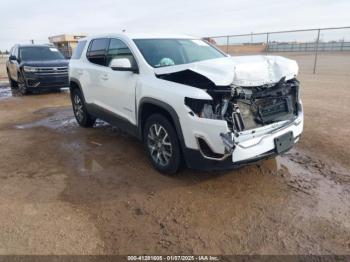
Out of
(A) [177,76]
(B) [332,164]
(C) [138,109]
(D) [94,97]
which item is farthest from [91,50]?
(B) [332,164]

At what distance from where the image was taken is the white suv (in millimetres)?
3262

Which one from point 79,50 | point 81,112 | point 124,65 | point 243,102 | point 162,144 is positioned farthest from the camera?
point 81,112

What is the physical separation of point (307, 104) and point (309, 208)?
5.42m

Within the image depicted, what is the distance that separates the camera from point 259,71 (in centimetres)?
343

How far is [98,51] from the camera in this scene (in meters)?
5.46

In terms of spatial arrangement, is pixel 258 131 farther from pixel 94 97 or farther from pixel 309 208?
pixel 94 97

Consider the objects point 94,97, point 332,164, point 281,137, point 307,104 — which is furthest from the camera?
point 307,104

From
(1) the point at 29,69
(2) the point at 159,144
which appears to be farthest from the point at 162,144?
(1) the point at 29,69

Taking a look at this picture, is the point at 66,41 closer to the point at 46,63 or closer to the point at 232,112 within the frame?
the point at 46,63

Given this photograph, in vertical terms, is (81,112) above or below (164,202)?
above

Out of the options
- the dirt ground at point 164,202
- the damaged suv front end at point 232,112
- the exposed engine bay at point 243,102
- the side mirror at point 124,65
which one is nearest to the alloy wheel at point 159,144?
the dirt ground at point 164,202

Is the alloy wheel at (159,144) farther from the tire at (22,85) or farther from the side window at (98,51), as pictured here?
the tire at (22,85)

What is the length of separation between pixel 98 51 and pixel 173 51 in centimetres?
157

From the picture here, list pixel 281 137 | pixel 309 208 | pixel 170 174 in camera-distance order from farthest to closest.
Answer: pixel 170 174, pixel 281 137, pixel 309 208
